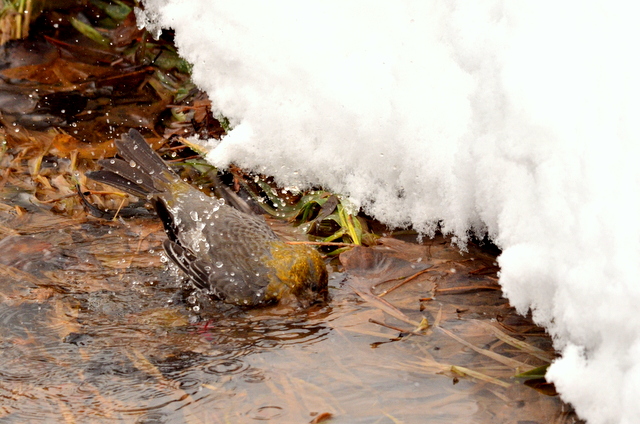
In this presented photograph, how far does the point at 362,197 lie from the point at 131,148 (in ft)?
5.37

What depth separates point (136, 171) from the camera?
534cm

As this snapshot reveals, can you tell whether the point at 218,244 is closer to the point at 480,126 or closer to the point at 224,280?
the point at 224,280

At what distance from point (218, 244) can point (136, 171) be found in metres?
0.90

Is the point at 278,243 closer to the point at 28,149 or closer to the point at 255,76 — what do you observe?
the point at 255,76

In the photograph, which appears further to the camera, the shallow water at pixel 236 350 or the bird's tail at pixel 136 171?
the bird's tail at pixel 136 171

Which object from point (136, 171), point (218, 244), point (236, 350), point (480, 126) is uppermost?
point (480, 126)

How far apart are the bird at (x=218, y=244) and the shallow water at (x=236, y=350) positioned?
0.12m

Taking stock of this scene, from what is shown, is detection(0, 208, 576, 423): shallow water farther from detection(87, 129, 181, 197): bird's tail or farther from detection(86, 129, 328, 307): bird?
detection(87, 129, 181, 197): bird's tail

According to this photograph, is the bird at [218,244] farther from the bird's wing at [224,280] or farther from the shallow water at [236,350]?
the shallow water at [236,350]

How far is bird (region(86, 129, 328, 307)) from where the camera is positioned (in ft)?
14.6

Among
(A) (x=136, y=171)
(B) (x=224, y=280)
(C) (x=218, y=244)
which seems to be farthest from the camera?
(A) (x=136, y=171)

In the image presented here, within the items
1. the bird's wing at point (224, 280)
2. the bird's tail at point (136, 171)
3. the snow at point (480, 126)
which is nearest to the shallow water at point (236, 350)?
the bird's wing at point (224, 280)

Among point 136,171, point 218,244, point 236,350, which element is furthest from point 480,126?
point 136,171

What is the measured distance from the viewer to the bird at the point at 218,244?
4.45 m
